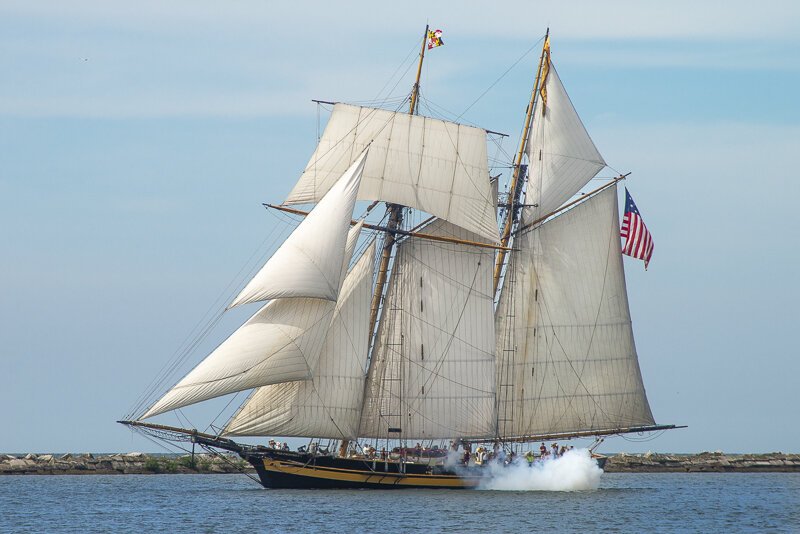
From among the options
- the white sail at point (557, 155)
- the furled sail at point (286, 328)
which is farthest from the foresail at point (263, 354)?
the white sail at point (557, 155)

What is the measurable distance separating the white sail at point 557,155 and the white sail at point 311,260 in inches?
520

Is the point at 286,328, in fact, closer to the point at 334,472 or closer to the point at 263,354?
the point at 263,354

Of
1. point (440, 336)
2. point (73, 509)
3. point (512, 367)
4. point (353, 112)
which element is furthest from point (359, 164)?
point (73, 509)

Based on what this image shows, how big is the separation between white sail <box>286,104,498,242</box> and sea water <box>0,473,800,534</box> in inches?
544

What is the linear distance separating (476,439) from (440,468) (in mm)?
2760

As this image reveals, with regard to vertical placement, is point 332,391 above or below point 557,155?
below

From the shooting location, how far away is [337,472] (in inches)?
2584

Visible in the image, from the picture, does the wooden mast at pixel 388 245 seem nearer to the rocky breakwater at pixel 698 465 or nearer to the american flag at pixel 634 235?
the american flag at pixel 634 235

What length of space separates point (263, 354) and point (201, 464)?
1967 inches

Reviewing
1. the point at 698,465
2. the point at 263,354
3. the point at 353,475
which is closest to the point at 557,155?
the point at 353,475

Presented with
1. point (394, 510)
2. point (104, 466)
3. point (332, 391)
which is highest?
point (332, 391)

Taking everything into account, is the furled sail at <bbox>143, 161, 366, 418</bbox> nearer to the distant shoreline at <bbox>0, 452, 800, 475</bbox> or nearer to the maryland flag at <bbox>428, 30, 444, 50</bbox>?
the maryland flag at <bbox>428, 30, 444, 50</bbox>

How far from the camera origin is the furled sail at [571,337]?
7181 centimetres

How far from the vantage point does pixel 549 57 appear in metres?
74.6
